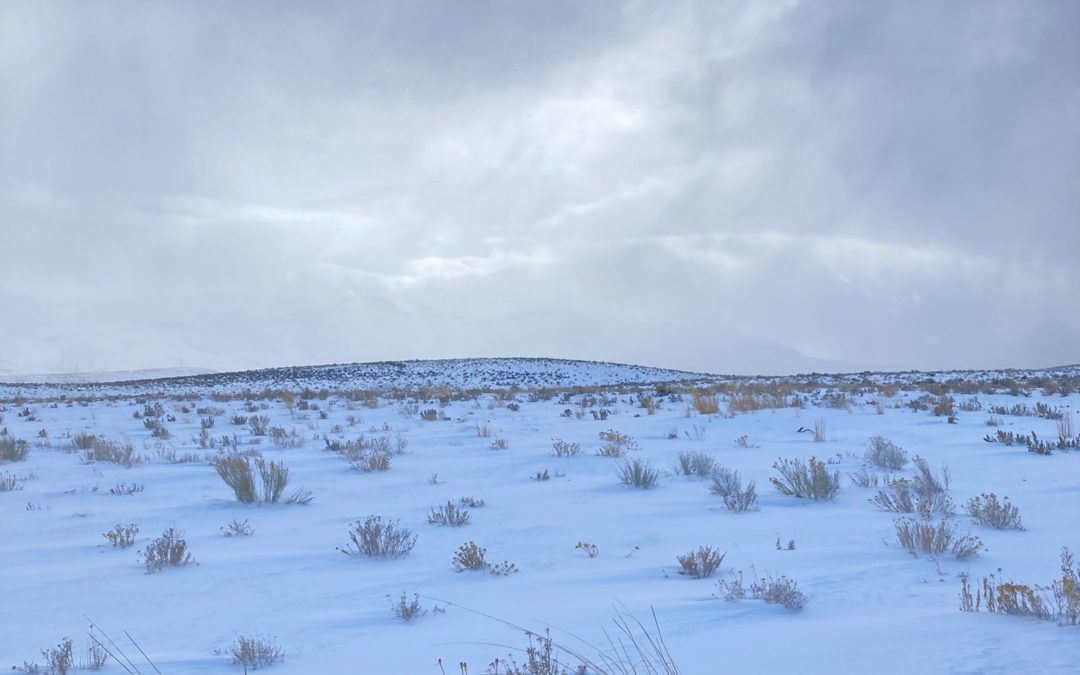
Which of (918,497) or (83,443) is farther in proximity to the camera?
(83,443)

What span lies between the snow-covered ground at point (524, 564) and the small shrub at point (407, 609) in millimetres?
55

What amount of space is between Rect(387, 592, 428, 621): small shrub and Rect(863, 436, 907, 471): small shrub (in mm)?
6216

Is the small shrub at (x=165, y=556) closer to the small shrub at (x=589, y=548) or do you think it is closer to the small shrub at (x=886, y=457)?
the small shrub at (x=589, y=548)

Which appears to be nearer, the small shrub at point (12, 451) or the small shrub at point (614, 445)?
the small shrub at point (614, 445)

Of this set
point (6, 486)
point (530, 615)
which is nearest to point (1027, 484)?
point (530, 615)

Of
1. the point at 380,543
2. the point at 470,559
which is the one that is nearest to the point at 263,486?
the point at 380,543

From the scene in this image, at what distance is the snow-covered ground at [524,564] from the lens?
385 centimetres

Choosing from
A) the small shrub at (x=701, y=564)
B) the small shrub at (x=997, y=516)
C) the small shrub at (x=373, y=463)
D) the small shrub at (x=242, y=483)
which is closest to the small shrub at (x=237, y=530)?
the small shrub at (x=242, y=483)

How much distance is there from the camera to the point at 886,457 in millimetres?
9062

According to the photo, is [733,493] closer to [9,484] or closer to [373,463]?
[373,463]

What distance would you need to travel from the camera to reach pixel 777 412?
49.5 feet

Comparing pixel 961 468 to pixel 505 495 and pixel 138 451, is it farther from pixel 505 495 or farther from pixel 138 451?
pixel 138 451

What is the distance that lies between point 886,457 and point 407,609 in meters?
6.47

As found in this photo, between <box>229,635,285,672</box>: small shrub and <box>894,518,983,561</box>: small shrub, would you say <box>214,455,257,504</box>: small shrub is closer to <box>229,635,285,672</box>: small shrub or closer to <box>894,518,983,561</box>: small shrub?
<box>229,635,285,672</box>: small shrub
